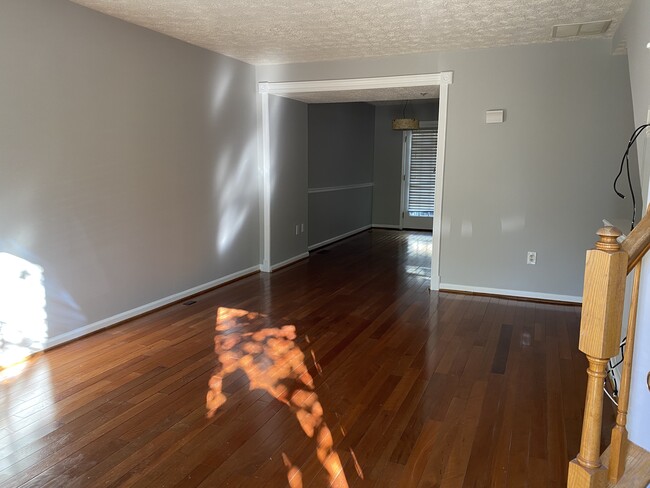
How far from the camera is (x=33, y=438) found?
7.40 ft

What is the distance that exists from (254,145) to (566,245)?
3.41 m

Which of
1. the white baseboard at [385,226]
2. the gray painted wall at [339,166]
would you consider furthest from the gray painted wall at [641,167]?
the white baseboard at [385,226]

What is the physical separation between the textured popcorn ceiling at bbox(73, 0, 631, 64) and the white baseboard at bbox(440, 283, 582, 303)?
229 cm

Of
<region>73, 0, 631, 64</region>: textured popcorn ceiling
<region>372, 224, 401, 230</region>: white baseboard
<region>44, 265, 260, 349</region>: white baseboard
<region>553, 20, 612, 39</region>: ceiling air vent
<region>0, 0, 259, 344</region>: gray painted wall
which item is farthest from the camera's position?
<region>372, 224, 401, 230</region>: white baseboard

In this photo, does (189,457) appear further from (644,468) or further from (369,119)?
(369,119)

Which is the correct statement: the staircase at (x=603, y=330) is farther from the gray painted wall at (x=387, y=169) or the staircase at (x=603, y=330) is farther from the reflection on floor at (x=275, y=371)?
the gray painted wall at (x=387, y=169)

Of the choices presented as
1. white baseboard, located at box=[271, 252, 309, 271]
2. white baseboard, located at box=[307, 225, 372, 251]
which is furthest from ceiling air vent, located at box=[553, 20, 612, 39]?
white baseboard, located at box=[307, 225, 372, 251]

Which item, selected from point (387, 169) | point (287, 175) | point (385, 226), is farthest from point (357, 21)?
point (385, 226)

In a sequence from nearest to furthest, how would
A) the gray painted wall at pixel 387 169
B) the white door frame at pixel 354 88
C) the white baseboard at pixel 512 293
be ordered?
the white baseboard at pixel 512 293, the white door frame at pixel 354 88, the gray painted wall at pixel 387 169

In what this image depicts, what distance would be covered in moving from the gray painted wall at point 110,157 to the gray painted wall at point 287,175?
58 centimetres

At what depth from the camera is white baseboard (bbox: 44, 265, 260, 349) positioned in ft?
11.2

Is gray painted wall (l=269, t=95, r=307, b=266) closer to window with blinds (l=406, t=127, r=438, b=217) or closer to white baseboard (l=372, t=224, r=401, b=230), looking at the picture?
white baseboard (l=372, t=224, r=401, b=230)

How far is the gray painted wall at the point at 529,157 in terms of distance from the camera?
4.21 m

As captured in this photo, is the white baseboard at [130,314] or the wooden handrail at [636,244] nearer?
the wooden handrail at [636,244]
